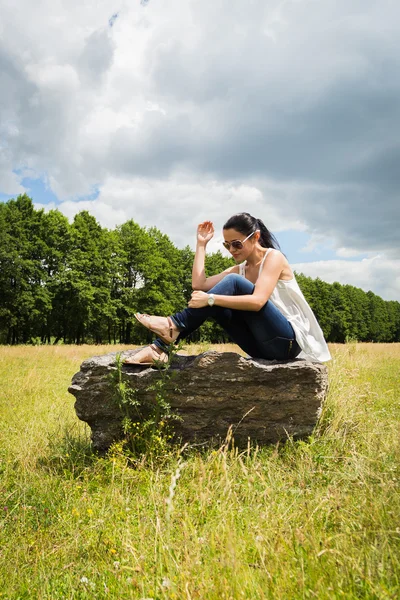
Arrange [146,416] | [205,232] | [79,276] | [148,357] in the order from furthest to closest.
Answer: [79,276], [205,232], [146,416], [148,357]

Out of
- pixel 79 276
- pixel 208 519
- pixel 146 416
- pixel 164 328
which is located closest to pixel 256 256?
pixel 164 328

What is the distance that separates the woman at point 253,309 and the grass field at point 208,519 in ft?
3.38

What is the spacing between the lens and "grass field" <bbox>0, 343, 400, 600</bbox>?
80.3 inches

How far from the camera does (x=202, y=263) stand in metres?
5.39

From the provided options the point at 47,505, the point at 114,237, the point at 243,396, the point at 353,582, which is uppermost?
the point at 114,237

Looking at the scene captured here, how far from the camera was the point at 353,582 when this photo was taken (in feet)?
6.22

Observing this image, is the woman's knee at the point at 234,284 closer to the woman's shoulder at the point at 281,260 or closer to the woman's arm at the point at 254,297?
the woman's arm at the point at 254,297

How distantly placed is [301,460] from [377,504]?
164 centimetres

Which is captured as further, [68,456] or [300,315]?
[300,315]

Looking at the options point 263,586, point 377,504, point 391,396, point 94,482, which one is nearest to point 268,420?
point 94,482

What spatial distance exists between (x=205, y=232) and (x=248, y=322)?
152cm

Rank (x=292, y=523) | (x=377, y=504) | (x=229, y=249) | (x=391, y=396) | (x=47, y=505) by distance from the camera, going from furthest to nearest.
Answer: (x=391, y=396), (x=229, y=249), (x=47, y=505), (x=292, y=523), (x=377, y=504)

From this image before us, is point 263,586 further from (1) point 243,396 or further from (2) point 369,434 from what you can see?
(2) point 369,434

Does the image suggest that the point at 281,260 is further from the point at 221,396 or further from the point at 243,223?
the point at 221,396
